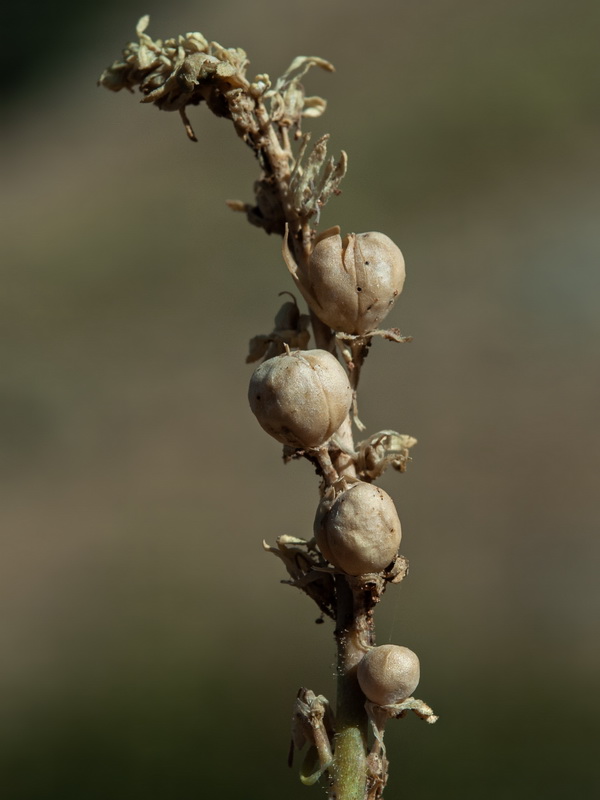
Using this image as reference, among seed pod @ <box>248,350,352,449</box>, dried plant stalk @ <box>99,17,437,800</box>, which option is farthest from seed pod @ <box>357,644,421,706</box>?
seed pod @ <box>248,350,352,449</box>

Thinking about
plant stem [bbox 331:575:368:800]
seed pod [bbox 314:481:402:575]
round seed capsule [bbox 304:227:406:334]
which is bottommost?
plant stem [bbox 331:575:368:800]

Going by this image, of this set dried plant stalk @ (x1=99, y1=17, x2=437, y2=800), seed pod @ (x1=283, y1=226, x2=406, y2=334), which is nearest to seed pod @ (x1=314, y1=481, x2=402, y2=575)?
dried plant stalk @ (x1=99, y1=17, x2=437, y2=800)

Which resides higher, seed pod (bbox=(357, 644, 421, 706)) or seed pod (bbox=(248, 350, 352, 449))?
seed pod (bbox=(248, 350, 352, 449))

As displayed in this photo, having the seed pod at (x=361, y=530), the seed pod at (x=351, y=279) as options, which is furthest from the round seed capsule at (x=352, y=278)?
the seed pod at (x=361, y=530)

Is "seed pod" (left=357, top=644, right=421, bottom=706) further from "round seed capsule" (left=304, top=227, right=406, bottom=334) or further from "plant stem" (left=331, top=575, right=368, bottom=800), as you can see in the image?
"round seed capsule" (left=304, top=227, right=406, bottom=334)

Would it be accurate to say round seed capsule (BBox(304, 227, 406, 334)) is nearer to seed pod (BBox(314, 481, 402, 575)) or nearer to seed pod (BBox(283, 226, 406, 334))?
seed pod (BBox(283, 226, 406, 334))

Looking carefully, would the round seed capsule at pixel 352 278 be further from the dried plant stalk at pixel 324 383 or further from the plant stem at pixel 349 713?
the plant stem at pixel 349 713

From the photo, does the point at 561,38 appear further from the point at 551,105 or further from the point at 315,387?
the point at 315,387
